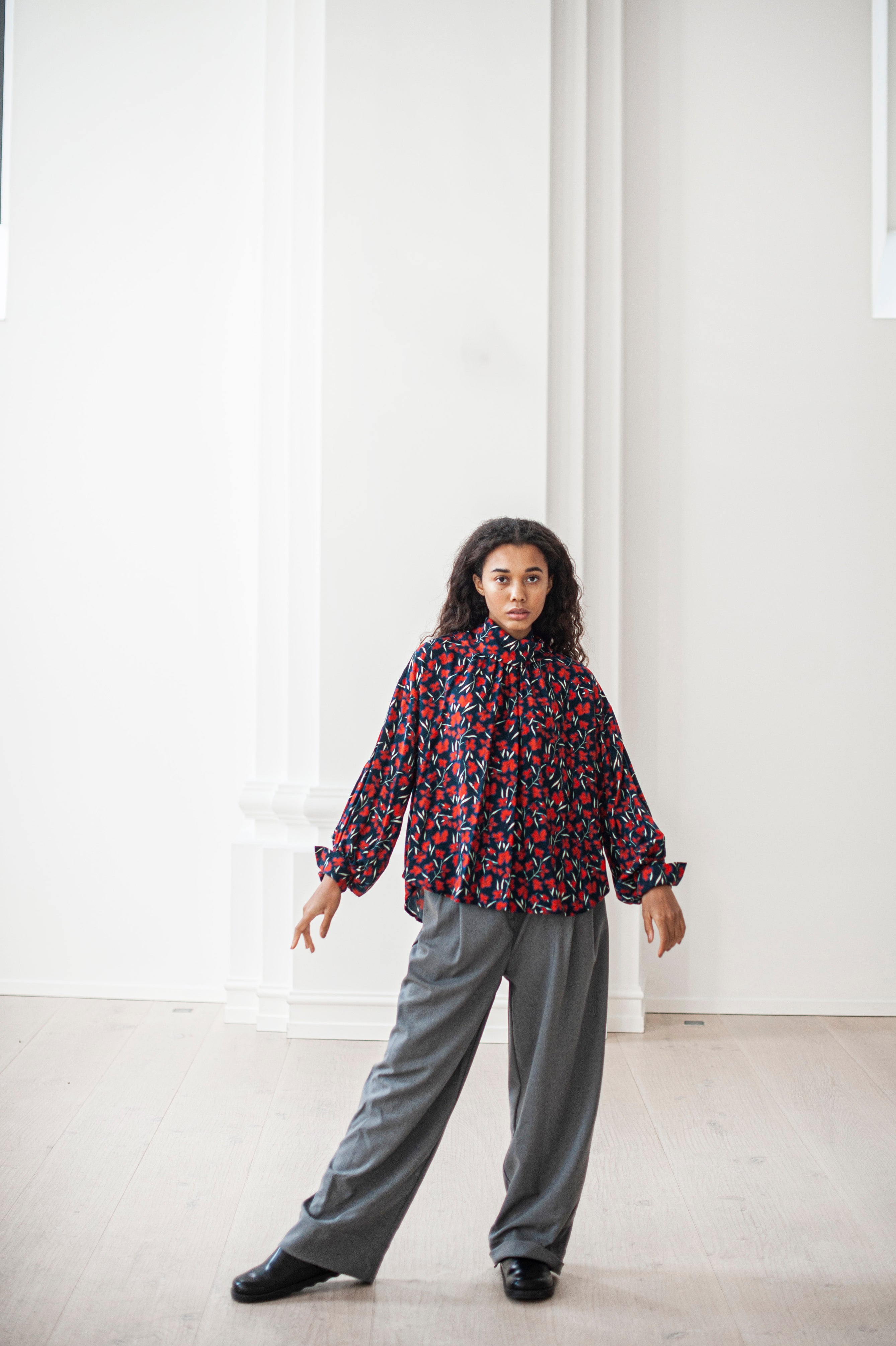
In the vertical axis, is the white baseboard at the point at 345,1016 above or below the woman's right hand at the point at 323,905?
below

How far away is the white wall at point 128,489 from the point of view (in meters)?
3.55

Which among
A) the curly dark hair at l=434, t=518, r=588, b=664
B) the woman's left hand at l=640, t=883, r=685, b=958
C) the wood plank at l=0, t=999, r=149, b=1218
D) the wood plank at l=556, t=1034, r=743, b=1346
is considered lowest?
the wood plank at l=556, t=1034, r=743, b=1346

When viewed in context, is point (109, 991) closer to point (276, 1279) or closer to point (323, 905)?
point (276, 1279)

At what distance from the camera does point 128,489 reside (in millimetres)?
3600

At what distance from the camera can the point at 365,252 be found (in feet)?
10.8

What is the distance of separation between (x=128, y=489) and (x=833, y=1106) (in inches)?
110

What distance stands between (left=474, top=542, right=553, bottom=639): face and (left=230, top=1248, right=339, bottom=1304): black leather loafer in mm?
1146

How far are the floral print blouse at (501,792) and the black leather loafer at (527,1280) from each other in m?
0.63

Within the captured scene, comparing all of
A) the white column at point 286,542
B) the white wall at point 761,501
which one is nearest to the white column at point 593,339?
the white wall at point 761,501

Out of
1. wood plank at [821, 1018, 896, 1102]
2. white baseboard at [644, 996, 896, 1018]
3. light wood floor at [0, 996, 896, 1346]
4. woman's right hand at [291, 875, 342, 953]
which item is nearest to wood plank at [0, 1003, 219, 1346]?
light wood floor at [0, 996, 896, 1346]

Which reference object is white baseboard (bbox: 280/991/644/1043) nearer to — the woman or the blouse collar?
the woman

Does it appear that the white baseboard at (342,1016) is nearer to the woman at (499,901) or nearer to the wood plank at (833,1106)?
the wood plank at (833,1106)

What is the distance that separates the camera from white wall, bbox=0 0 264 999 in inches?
140

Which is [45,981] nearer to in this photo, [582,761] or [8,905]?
[8,905]
